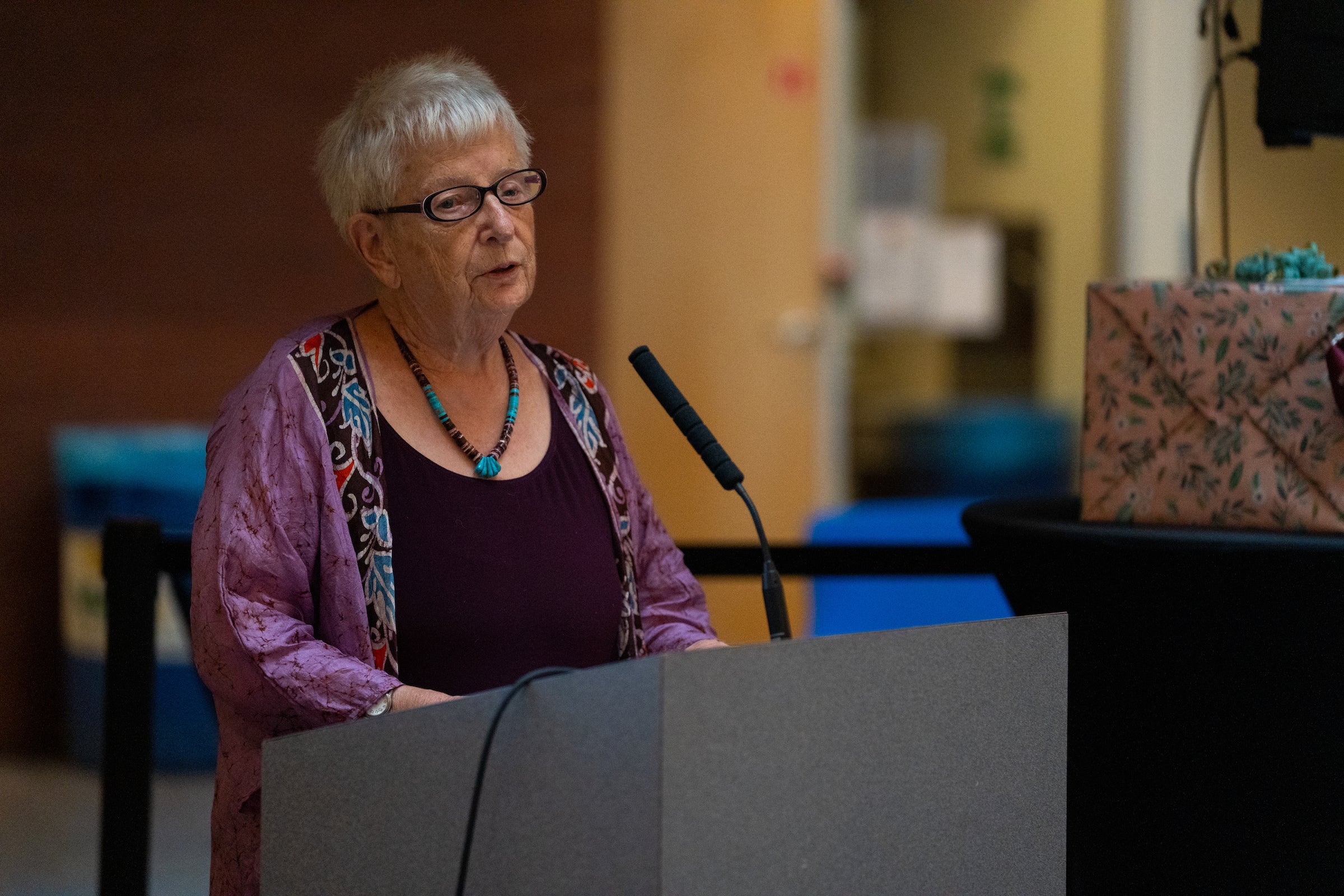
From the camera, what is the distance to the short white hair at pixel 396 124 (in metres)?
1.38

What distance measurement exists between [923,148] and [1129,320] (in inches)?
139

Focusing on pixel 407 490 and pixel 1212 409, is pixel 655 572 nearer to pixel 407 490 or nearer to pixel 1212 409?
pixel 407 490

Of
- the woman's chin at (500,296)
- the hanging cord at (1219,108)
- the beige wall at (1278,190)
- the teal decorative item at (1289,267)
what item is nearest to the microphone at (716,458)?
the woman's chin at (500,296)

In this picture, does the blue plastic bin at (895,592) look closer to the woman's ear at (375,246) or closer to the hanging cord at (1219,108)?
the hanging cord at (1219,108)

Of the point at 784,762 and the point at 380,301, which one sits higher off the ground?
the point at 380,301

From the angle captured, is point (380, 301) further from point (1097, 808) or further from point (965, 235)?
point (965, 235)

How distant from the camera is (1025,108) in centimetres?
491

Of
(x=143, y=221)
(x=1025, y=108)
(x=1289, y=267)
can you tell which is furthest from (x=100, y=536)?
(x=1025, y=108)

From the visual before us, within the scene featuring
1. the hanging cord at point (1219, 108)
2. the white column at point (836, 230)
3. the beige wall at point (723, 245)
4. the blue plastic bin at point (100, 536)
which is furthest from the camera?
the white column at point (836, 230)

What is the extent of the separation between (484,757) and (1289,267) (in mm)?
1001

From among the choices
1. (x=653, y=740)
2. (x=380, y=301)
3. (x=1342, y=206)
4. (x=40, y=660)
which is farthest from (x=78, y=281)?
(x=653, y=740)

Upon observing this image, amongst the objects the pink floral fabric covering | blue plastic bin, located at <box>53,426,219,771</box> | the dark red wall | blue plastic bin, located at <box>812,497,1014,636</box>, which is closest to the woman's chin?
the pink floral fabric covering

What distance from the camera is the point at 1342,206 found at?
301 cm

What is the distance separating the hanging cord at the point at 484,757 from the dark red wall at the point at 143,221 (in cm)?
297
